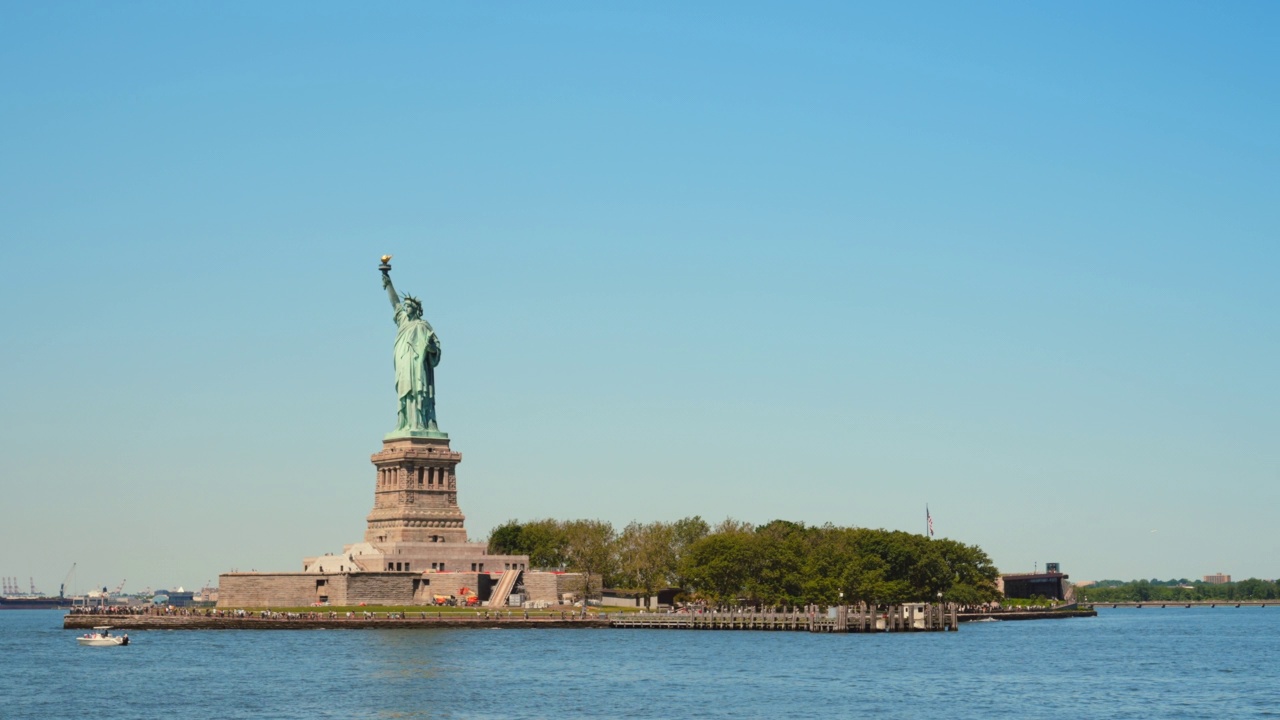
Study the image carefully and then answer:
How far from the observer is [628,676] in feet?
289

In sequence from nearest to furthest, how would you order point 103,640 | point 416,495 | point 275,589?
point 103,640
point 275,589
point 416,495

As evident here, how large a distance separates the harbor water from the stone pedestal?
22387 millimetres

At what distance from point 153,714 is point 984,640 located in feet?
227

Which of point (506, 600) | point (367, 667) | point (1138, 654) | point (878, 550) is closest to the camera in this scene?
point (367, 667)

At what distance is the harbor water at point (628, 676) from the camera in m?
73.9

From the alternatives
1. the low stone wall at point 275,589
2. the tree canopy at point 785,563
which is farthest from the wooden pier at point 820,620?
the low stone wall at point 275,589

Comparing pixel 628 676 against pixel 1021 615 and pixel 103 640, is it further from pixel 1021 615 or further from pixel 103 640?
pixel 1021 615

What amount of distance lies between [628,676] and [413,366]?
72579 mm

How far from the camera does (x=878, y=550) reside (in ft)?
455

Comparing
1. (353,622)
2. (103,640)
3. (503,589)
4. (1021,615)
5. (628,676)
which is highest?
(503,589)

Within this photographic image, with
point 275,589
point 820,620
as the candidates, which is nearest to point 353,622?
point 275,589

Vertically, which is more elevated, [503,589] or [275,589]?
[275,589]

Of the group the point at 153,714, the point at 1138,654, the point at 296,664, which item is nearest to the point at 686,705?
the point at 153,714

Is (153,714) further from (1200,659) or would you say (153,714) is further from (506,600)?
(506,600)
